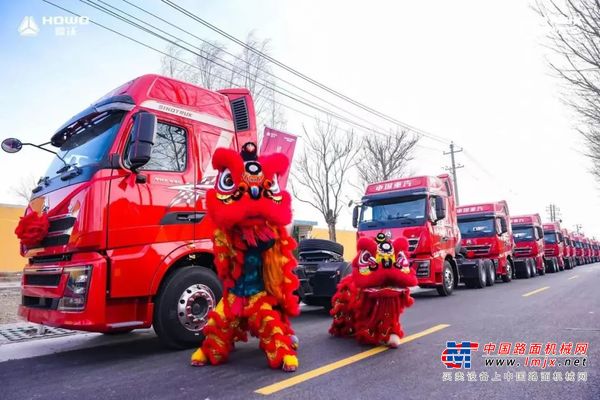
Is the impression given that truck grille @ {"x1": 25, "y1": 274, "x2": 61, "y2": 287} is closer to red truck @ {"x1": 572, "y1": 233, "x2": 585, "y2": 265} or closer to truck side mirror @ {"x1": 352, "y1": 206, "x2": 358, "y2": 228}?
truck side mirror @ {"x1": 352, "y1": 206, "x2": 358, "y2": 228}

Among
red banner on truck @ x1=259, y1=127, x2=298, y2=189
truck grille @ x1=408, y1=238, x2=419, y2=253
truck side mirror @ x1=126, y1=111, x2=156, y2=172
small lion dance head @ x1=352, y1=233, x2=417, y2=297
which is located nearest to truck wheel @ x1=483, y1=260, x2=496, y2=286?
truck grille @ x1=408, y1=238, x2=419, y2=253

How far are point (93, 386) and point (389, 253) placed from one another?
3.10 meters

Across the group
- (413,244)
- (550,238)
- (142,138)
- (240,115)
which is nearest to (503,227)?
(413,244)

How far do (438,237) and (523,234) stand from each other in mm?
11543

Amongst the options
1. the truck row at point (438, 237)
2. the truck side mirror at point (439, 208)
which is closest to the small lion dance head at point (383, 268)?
the truck row at point (438, 237)

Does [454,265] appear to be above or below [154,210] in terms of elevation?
below

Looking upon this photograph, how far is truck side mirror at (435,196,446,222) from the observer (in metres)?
10.5

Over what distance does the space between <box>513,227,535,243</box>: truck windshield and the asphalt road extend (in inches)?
586

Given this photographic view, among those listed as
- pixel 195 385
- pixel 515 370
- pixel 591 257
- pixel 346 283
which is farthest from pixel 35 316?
pixel 591 257

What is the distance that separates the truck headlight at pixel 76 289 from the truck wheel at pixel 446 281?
350 inches

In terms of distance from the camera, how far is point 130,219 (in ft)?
14.7

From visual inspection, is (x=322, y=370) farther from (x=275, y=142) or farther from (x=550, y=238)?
(x=550, y=238)

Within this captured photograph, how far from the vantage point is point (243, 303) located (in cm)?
400

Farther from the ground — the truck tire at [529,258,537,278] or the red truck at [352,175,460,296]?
the red truck at [352,175,460,296]
